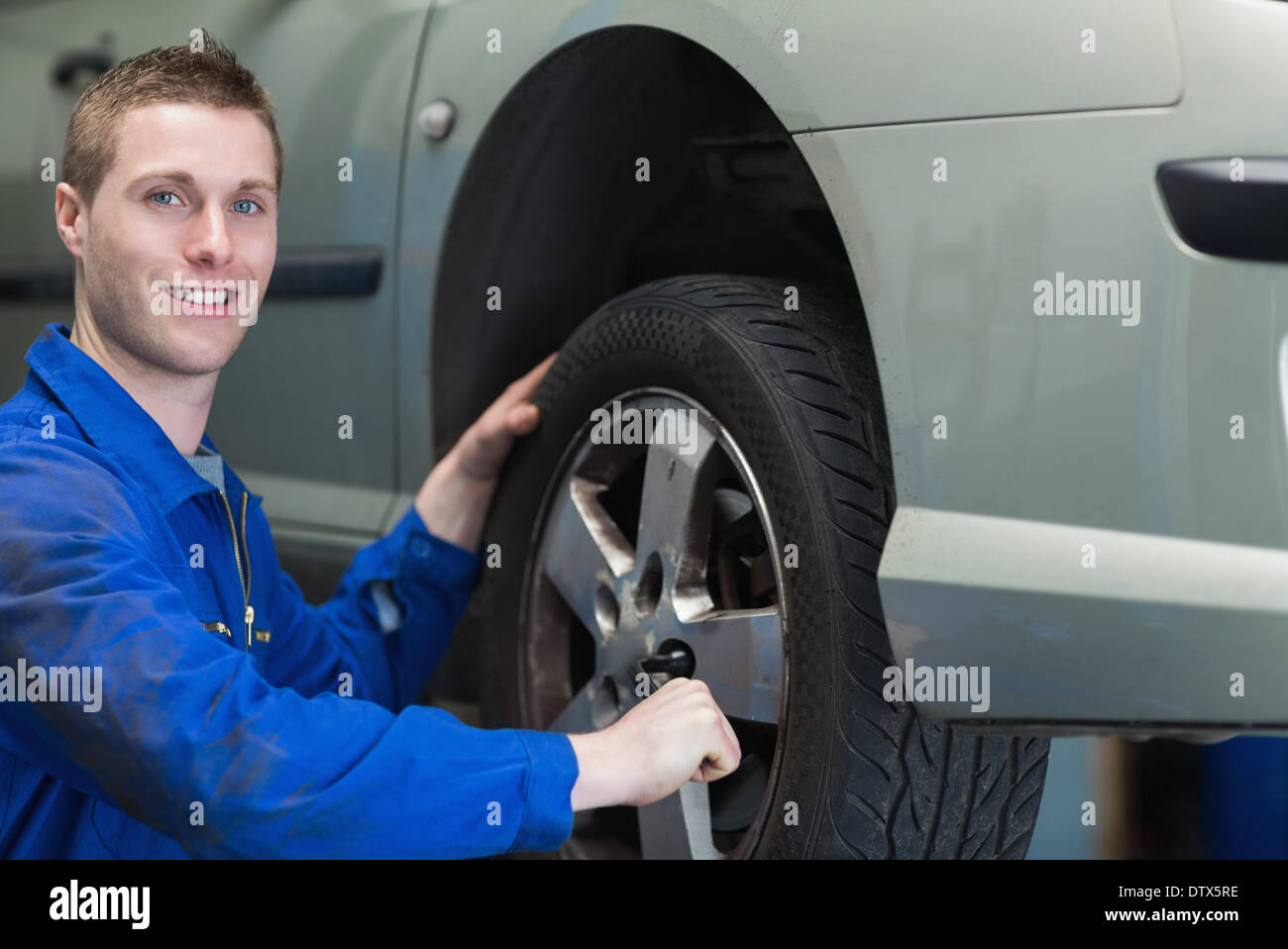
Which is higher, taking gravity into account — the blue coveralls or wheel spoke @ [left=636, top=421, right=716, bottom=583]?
wheel spoke @ [left=636, top=421, right=716, bottom=583]

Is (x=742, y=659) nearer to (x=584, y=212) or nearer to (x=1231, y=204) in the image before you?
(x=1231, y=204)

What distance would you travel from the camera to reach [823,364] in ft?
5.10

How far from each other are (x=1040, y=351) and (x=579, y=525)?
731 millimetres

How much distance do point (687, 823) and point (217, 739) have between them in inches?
26.2

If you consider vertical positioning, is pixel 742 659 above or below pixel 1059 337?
below

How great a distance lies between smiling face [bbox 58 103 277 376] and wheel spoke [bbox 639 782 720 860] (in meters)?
0.72

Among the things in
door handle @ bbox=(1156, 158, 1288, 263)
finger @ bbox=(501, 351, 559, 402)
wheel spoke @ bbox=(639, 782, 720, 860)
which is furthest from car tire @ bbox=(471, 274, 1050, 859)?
door handle @ bbox=(1156, 158, 1288, 263)

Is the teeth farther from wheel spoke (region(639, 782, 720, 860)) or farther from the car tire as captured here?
wheel spoke (region(639, 782, 720, 860))

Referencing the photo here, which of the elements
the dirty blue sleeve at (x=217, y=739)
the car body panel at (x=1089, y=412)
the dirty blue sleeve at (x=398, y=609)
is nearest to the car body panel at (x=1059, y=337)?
the car body panel at (x=1089, y=412)

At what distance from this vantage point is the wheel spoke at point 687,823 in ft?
5.54

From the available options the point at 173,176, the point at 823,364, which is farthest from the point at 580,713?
the point at 173,176

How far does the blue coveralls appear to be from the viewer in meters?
1.20
